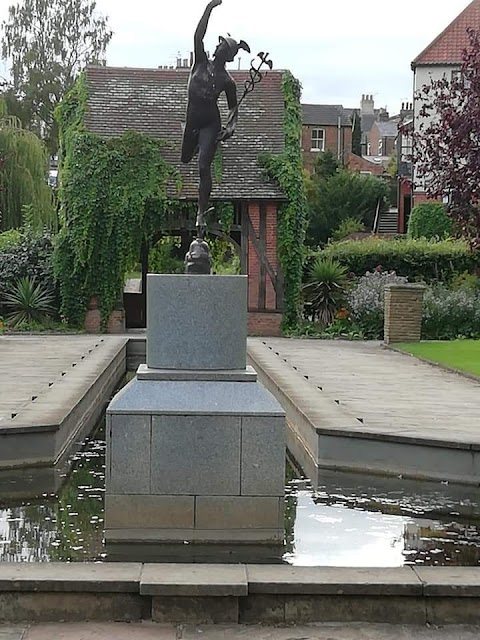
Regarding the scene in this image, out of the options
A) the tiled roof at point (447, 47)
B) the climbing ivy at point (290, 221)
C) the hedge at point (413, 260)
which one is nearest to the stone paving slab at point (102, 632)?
the climbing ivy at point (290, 221)

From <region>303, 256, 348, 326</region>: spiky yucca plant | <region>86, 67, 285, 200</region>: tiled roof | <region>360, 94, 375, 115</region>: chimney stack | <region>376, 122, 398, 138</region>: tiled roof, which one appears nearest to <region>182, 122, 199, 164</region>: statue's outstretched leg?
<region>86, 67, 285, 200</region>: tiled roof

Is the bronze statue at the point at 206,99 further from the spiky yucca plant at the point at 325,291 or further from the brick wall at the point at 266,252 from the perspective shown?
the spiky yucca plant at the point at 325,291

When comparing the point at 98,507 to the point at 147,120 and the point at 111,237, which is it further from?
the point at 147,120

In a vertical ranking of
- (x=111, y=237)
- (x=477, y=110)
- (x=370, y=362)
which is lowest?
(x=370, y=362)

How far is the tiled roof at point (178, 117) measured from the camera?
2519cm

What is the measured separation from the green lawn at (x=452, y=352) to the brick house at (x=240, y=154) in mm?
5534

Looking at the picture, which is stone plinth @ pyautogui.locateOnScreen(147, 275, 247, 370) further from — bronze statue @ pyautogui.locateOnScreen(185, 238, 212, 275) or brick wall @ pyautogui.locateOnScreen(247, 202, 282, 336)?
brick wall @ pyautogui.locateOnScreen(247, 202, 282, 336)

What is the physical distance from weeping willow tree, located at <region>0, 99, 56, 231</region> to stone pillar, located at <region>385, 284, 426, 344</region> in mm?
15099

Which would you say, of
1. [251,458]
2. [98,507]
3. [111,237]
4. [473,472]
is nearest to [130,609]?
[251,458]

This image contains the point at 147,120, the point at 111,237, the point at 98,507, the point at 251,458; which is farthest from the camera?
the point at 147,120

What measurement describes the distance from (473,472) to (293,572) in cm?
339

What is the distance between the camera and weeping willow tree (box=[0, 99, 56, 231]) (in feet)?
108

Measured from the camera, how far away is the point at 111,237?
24.8 meters

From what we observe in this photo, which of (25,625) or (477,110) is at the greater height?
(477,110)
